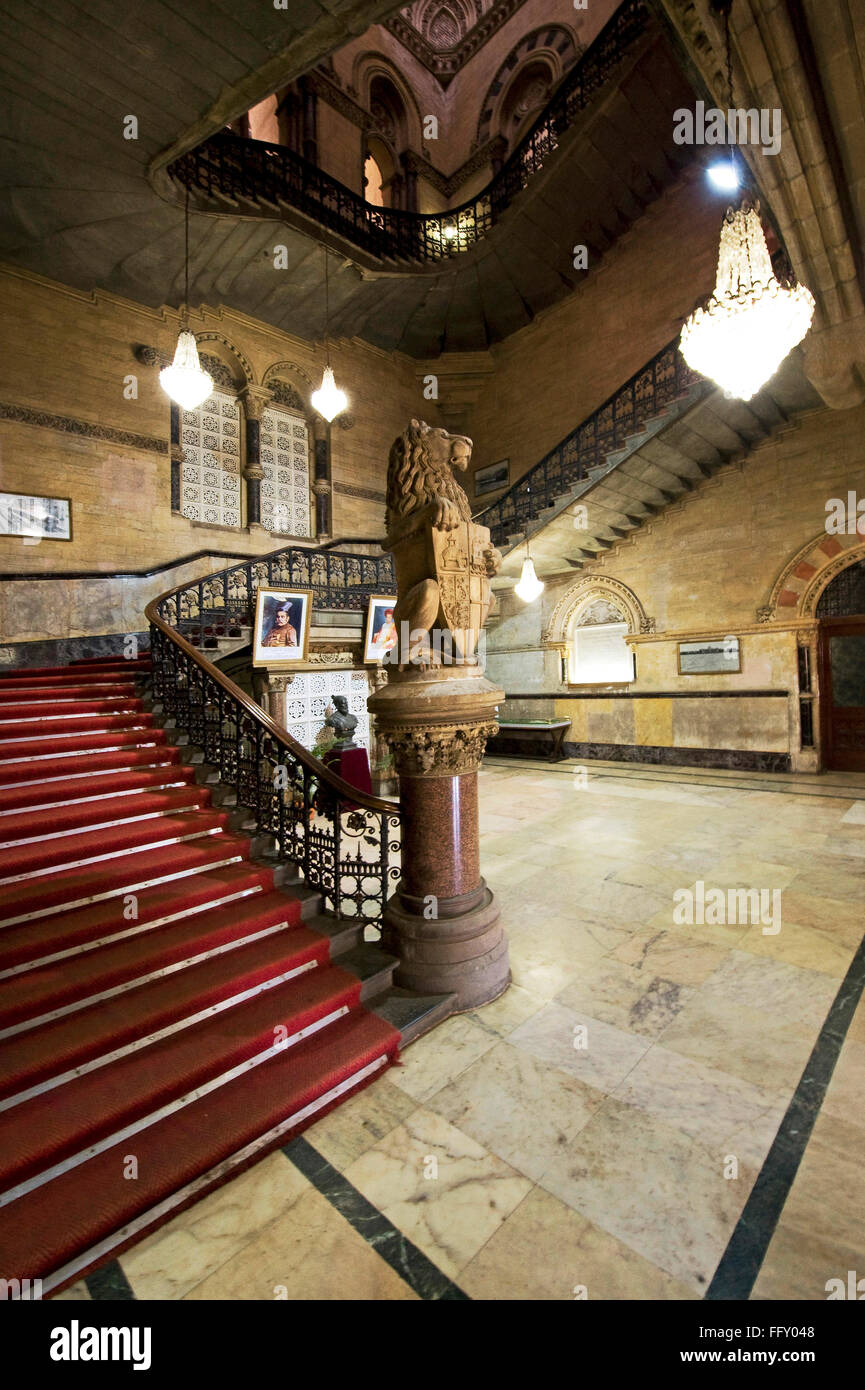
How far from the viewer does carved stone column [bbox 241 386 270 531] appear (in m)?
9.72

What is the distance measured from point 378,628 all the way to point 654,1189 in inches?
292

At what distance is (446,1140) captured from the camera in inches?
82.1

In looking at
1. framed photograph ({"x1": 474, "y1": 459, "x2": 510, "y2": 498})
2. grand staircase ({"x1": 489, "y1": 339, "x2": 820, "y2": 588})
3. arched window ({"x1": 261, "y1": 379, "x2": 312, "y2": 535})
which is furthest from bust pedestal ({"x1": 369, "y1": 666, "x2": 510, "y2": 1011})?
framed photograph ({"x1": 474, "y1": 459, "x2": 510, "y2": 498})

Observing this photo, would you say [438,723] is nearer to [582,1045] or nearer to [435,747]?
[435,747]

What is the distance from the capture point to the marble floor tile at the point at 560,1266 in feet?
5.02

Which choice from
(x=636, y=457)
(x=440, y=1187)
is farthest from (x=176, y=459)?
(x=440, y=1187)

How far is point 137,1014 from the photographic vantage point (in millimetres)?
2314

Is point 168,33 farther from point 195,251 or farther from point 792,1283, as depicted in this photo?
point 792,1283

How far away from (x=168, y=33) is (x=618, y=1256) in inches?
294

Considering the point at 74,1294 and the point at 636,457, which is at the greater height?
the point at 636,457

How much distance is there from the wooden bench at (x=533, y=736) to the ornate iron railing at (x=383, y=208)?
9.03 meters

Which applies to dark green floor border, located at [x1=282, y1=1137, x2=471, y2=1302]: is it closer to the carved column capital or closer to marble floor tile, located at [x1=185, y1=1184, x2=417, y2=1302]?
marble floor tile, located at [x1=185, y1=1184, x2=417, y2=1302]
